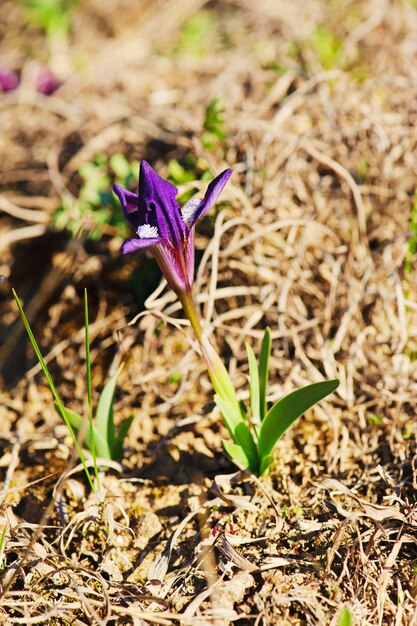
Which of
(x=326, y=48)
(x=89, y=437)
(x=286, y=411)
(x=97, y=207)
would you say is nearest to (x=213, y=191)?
(x=286, y=411)

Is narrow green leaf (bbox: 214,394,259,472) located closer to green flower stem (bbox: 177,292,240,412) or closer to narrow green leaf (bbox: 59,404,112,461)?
green flower stem (bbox: 177,292,240,412)

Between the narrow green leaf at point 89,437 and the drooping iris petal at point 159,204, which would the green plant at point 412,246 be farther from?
the narrow green leaf at point 89,437

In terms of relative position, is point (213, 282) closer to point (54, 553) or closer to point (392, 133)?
point (54, 553)

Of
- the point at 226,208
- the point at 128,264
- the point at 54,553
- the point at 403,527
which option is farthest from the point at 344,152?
the point at 54,553

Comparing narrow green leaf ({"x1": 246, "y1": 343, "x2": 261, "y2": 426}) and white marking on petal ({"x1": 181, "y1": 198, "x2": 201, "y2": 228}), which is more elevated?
white marking on petal ({"x1": 181, "y1": 198, "x2": 201, "y2": 228})

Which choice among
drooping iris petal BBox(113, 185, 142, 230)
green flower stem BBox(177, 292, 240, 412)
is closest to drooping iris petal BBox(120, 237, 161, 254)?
drooping iris petal BBox(113, 185, 142, 230)

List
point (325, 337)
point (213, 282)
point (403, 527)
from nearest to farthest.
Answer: point (403, 527) → point (213, 282) → point (325, 337)

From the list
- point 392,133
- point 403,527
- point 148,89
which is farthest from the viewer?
point 148,89
